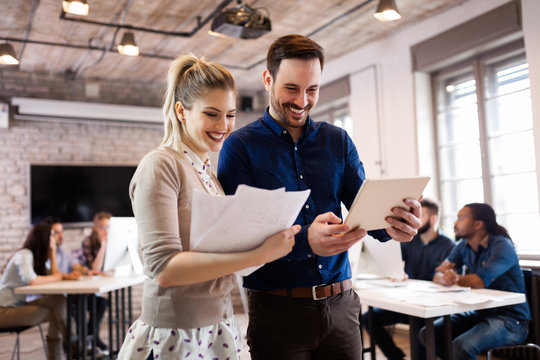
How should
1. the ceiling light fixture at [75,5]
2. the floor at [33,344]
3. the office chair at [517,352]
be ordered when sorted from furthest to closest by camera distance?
the floor at [33,344] < the ceiling light fixture at [75,5] < the office chair at [517,352]

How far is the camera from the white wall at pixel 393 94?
16.9 feet

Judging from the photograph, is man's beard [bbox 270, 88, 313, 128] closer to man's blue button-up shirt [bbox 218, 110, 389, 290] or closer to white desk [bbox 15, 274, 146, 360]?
man's blue button-up shirt [bbox 218, 110, 389, 290]

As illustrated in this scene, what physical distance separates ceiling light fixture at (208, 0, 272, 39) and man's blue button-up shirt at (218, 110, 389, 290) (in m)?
2.79

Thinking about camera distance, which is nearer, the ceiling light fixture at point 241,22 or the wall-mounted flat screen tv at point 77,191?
the ceiling light fixture at point 241,22

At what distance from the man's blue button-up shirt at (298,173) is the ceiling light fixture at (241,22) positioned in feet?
9.14

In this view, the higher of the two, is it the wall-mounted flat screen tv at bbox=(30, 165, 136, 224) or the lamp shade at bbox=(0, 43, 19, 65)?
the lamp shade at bbox=(0, 43, 19, 65)

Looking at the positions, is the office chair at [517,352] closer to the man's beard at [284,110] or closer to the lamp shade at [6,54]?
the man's beard at [284,110]

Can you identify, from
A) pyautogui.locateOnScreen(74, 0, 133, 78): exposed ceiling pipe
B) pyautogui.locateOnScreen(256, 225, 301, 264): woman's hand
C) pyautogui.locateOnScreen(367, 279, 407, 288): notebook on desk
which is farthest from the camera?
pyautogui.locateOnScreen(74, 0, 133, 78): exposed ceiling pipe

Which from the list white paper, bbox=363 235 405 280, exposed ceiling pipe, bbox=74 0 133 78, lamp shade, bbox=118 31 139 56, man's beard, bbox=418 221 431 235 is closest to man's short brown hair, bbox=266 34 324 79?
white paper, bbox=363 235 405 280

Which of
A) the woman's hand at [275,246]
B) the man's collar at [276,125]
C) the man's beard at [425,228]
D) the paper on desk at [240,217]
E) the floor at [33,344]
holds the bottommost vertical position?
the floor at [33,344]

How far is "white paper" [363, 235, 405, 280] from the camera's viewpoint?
3240 mm

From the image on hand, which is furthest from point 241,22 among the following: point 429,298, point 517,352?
point 517,352

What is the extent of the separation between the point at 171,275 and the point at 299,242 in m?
0.41

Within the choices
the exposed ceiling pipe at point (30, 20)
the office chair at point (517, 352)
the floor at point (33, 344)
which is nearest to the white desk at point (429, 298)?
the office chair at point (517, 352)
